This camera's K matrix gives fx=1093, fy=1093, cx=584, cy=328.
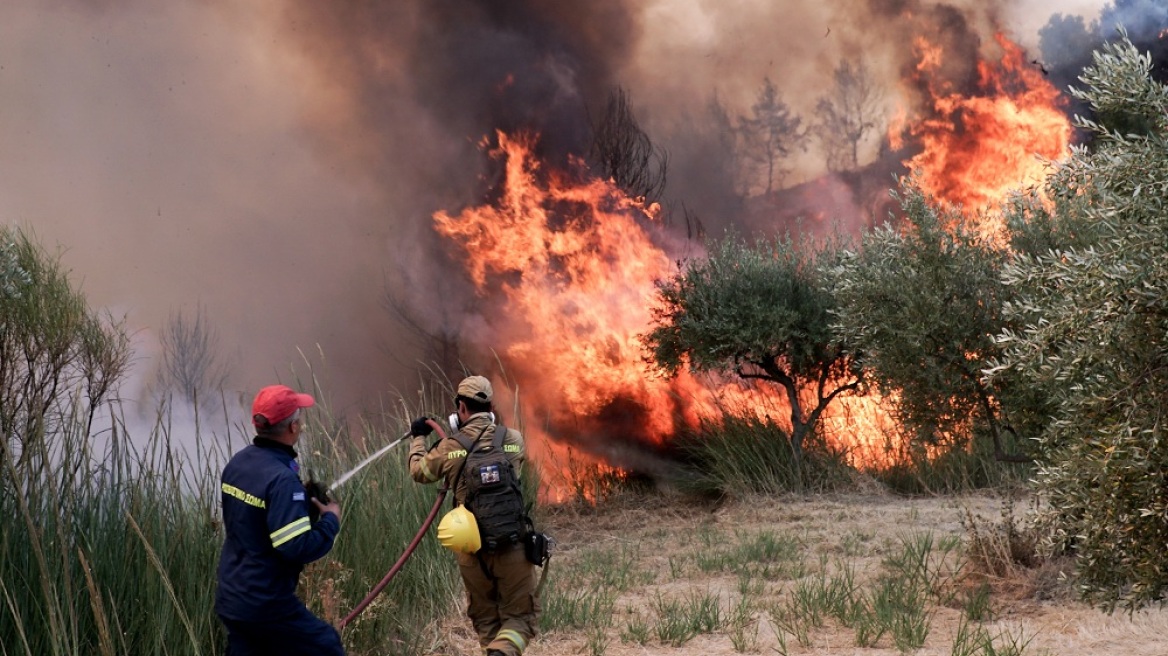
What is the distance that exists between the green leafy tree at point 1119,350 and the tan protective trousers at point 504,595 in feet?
8.83

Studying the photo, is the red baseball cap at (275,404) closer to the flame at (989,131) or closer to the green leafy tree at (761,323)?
the green leafy tree at (761,323)

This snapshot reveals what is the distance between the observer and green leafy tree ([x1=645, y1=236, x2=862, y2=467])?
14680mm

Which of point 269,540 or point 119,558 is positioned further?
point 119,558

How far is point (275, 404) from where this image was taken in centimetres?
415

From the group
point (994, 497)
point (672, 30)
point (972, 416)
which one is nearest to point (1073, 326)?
point (972, 416)

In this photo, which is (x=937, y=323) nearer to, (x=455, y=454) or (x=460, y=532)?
(x=455, y=454)

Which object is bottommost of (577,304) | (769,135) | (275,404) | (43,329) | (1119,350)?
(1119,350)

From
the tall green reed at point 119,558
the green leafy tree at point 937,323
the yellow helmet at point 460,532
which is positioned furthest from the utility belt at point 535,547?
the green leafy tree at point 937,323

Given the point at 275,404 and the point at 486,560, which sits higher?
the point at 275,404

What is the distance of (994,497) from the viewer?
535 inches

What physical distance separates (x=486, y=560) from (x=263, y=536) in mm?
1805

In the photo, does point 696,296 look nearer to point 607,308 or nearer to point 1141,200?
point 607,308

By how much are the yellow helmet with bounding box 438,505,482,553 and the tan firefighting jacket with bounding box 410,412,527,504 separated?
179 mm

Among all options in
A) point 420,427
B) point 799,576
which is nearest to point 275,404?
point 420,427
